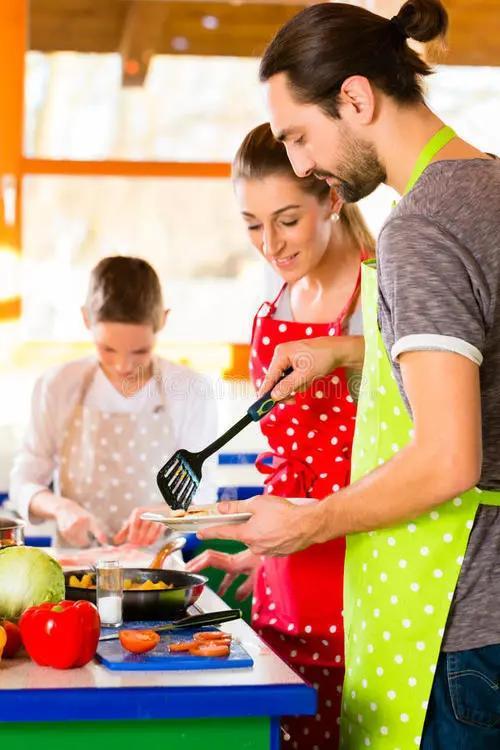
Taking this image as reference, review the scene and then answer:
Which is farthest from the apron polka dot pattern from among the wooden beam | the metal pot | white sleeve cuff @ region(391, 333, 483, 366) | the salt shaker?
the wooden beam

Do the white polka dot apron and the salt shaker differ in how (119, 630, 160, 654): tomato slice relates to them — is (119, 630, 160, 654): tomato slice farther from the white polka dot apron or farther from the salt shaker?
the white polka dot apron

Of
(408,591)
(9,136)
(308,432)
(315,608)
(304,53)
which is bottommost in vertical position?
(315,608)

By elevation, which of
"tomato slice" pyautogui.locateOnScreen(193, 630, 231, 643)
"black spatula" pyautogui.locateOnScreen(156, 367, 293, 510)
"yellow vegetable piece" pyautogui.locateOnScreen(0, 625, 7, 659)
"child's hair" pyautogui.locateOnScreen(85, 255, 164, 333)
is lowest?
"tomato slice" pyautogui.locateOnScreen(193, 630, 231, 643)

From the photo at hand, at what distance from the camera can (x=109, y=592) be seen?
162 centimetres

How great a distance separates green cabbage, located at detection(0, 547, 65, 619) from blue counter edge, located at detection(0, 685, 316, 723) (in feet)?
0.96

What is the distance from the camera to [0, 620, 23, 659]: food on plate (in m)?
1.48

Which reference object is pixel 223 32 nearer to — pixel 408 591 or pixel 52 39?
pixel 52 39

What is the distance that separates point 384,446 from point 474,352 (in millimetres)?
297

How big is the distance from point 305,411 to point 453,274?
828 mm

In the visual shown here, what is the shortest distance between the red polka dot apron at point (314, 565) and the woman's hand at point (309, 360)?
0.12 metres

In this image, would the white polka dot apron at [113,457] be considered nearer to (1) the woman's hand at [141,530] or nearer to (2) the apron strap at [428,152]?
(1) the woman's hand at [141,530]

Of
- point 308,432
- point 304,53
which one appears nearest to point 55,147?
point 308,432

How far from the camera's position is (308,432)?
2.13m

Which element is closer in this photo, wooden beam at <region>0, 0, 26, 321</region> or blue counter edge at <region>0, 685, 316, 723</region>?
blue counter edge at <region>0, 685, 316, 723</region>
